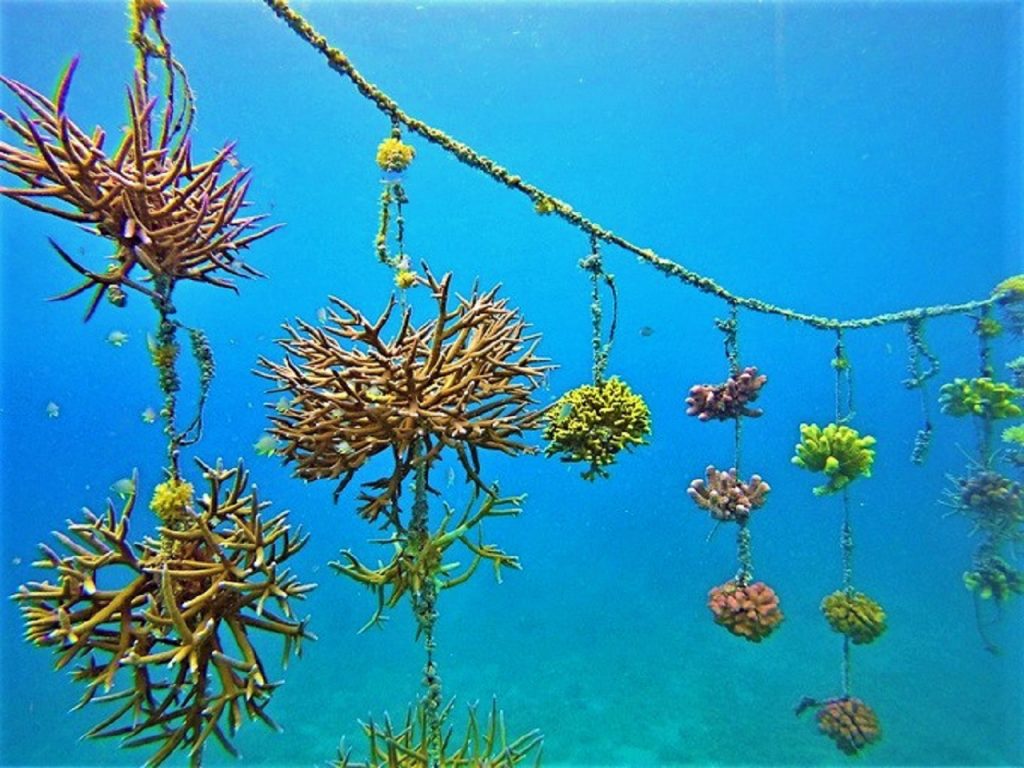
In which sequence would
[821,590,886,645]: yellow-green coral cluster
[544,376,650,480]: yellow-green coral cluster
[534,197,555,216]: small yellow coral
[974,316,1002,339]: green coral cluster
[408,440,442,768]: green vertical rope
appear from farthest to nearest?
1. [974,316,1002,339]: green coral cluster
2. [821,590,886,645]: yellow-green coral cluster
3. [534,197,555,216]: small yellow coral
4. [544,376,650,480]: yellow-green coral cluster
5. [408,440,442,768]: green vertical rope

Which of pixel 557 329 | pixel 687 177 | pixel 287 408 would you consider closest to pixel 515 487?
pixel 557 329

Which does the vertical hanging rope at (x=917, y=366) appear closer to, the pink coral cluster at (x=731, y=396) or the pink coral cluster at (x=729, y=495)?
the pink coral cluster at (x=731, y=396)

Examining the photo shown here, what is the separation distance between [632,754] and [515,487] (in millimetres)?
21101

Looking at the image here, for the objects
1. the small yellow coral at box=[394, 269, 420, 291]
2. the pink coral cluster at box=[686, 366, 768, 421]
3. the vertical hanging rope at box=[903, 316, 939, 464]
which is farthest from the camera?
the vertical hanging rope at box=[903, 316, 939, 464]

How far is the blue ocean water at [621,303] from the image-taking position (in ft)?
50.7

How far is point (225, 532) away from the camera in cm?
320

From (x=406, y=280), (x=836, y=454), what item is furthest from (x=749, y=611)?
(x=406, y=280)

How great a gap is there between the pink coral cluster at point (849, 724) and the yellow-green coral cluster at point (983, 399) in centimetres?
413

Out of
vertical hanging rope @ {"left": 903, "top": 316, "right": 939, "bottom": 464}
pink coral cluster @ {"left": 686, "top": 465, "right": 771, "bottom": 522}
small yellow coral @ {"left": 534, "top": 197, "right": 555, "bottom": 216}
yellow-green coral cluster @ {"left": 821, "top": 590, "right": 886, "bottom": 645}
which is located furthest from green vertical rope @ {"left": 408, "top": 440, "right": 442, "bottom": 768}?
vertical hanging rope @ {"left": 903, "top": 316, "right": 939, "bottom": 464}

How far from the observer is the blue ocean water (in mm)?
15461

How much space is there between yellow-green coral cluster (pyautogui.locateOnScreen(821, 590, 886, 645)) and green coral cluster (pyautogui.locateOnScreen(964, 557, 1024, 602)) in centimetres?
268

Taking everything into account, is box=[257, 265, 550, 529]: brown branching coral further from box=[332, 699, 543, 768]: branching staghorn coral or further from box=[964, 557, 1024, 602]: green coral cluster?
box=[964, 557, 1024, 602]: green coral cluster

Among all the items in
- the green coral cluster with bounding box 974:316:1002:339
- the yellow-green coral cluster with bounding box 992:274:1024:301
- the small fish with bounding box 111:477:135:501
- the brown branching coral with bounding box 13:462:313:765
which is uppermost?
the yellow-green coral cluster with bounding box 992:274:1024:301

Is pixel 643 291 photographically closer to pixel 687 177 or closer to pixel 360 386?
pixel 687 177
